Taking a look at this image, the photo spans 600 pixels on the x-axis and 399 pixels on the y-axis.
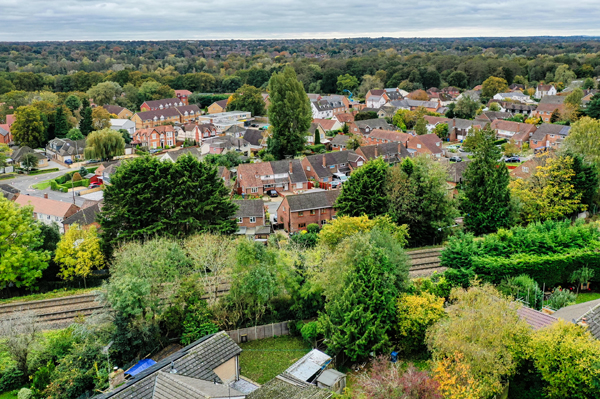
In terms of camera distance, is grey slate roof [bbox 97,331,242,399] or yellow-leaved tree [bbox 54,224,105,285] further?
yellow-leaved tree [bbox 54,224,105,285]

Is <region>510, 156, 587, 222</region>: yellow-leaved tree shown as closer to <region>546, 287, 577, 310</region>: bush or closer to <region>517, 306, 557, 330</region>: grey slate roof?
<region>546, 287, 577, 310</region>: bush

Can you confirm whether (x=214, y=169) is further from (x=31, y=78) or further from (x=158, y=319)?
(x=31, y=78)

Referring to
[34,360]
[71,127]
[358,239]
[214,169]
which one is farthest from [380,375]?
[71,127]

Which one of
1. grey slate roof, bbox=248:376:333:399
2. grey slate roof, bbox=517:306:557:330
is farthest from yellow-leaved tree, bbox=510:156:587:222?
grey slate roof, bbox=248:376:333:399

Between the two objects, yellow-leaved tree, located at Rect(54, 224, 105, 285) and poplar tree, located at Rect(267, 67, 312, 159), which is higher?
poplar tree, located at Rect(267, 67, 312, 159)

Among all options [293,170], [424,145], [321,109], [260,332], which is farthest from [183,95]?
[260,332]

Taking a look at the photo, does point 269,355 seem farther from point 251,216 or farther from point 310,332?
point 251,216
